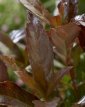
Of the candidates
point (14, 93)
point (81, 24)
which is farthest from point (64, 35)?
point (14, 93)

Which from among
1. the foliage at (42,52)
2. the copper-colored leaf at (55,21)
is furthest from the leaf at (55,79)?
the copper-colored leaf at (55,21)

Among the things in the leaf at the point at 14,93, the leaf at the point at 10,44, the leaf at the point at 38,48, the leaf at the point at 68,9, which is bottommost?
the leaf at the point at 10,44

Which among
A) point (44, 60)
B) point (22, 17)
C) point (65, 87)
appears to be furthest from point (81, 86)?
point (22, 17)

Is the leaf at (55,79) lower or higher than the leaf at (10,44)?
higher

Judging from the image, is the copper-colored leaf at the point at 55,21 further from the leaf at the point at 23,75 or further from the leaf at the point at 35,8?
the leaf at the point at 23,75

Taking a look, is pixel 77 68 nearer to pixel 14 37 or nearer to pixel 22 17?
pixel 14 37

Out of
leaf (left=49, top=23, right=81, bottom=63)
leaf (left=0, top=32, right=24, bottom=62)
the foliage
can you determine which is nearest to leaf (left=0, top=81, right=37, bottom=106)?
the foliage

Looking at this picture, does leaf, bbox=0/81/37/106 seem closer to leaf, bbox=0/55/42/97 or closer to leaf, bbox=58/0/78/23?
leaf, bbox=0/55/42/97
